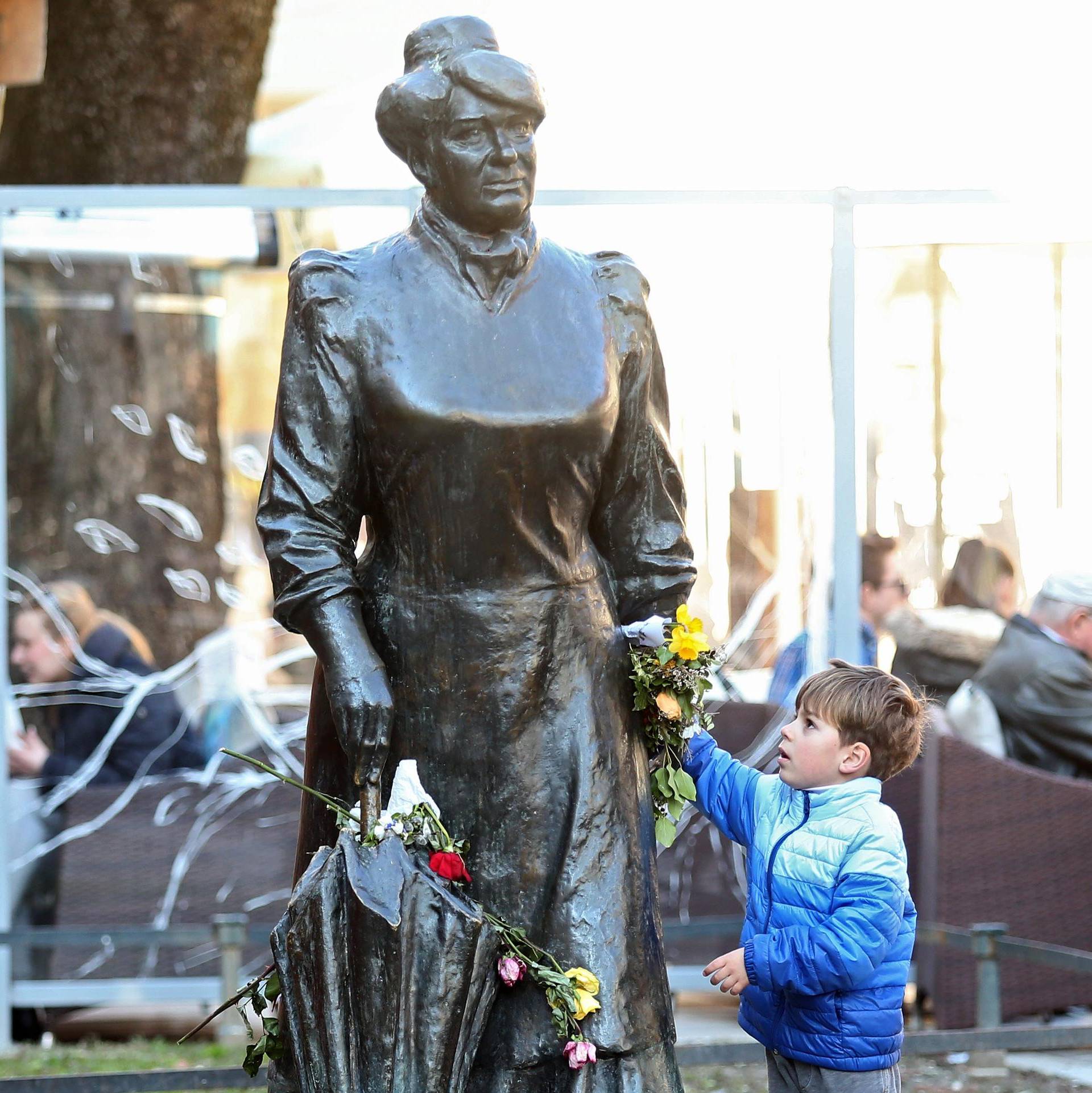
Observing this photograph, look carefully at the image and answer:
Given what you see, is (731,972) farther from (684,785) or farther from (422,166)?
(422,166)

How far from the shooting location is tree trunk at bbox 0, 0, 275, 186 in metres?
8.14

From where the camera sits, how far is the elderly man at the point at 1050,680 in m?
6.45

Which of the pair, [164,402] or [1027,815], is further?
[164,402]

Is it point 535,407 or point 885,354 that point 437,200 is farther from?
point 885,354

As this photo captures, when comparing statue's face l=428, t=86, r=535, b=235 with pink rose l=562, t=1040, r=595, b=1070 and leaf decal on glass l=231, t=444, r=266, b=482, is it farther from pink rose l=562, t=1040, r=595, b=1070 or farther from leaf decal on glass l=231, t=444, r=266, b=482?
leaf decal on glass l=231, t=444, r=266, b=482

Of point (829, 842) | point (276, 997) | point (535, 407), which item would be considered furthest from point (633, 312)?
point (276, 997)

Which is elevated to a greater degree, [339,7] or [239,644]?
[339,7]

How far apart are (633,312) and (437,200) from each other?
386 millimetres

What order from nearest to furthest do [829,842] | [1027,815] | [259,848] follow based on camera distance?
1. [829,842]
2. [1027,815]
3. [259,848]

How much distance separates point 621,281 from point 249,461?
3763mm

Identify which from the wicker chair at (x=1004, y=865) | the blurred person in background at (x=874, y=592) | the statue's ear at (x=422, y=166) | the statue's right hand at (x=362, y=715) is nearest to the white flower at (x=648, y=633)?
the statue's right hand at (x=362, y=715)

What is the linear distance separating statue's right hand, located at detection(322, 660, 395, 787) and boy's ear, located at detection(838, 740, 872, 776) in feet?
2.90

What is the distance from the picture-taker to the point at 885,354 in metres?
6.72

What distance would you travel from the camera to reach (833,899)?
3.29 metres
